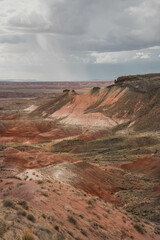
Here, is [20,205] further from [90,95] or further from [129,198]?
[90,95]

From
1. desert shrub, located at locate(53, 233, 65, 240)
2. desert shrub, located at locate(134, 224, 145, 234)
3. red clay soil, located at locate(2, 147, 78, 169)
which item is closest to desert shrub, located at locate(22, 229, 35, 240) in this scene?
desert shrub, located at locate(53, 233, 65, 240)

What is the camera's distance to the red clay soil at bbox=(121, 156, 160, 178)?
29.7 m

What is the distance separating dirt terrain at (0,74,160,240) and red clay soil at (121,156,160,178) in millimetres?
118

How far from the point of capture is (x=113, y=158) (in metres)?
36.9

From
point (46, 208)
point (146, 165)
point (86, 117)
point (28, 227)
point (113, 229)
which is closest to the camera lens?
point (28, 227)

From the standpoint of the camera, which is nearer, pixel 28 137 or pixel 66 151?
pixel 66 151

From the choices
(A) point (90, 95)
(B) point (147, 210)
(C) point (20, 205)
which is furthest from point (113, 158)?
(A) point (90, 95)

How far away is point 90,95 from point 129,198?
52028mm

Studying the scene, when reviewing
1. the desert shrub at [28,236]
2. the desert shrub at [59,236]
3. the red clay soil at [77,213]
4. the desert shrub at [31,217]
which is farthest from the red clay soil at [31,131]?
the desert shrub at [28,236]

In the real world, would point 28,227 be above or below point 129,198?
above

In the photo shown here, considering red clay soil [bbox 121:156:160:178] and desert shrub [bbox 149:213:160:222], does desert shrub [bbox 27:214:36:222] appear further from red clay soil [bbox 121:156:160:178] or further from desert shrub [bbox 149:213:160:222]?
red clay soil [bbox 121:156:160:178]

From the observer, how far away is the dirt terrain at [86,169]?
11.0 meters

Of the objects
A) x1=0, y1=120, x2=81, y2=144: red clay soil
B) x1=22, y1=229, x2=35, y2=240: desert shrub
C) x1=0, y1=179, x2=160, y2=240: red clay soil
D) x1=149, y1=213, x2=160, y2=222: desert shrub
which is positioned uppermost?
x1=22, y1=229, x2=35, y2=240: desert shrub

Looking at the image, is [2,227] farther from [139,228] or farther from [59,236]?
[139,228]
